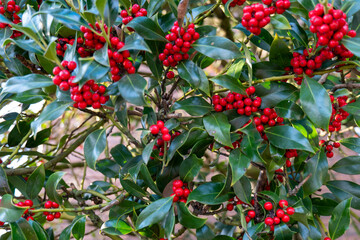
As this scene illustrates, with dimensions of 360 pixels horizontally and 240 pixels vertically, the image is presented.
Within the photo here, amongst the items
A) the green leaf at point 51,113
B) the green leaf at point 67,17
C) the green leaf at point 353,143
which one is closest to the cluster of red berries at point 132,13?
the green leaf at point 67,17

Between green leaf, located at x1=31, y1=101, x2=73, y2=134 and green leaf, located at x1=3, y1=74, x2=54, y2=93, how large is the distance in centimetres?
4

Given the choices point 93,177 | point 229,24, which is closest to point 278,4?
→ point 229,24

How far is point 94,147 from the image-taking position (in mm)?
747

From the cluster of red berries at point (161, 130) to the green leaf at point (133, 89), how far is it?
0.09m

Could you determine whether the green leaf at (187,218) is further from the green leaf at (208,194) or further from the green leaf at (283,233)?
the green leaf at (283,233)

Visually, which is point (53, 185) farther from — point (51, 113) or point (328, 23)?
Result: point (328, 23)

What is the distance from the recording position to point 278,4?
739 millimetres

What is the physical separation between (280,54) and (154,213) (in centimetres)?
43

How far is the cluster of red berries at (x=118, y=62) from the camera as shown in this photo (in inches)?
27.2

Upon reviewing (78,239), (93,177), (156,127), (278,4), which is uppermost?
(278,4)

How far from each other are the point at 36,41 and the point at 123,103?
0.67 feet

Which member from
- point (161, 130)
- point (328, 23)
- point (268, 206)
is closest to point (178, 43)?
point (161, 130)

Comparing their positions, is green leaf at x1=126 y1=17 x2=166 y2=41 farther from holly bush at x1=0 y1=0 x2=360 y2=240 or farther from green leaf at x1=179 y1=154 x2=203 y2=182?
green leaf at x1=179 y1=154 x2=203 y2=182

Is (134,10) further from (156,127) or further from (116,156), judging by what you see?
(116,156)
